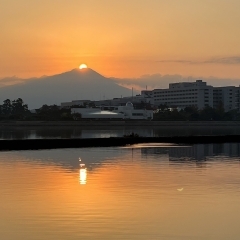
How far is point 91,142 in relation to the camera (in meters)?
33.0

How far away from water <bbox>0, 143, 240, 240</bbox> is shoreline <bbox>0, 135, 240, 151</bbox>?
10.8 metres

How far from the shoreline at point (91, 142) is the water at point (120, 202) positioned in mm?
10790

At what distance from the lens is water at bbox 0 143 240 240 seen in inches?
358

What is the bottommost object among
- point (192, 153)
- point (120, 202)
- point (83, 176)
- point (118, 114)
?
point (120, 202)

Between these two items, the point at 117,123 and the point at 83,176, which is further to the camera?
the point at 117,123

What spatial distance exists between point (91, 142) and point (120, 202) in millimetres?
21546

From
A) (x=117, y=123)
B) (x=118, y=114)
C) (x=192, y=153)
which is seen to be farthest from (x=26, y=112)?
(x=192, y=153)

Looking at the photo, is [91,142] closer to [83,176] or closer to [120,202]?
[83,176]

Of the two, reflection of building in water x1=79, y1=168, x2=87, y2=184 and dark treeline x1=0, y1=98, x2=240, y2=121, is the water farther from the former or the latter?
dark treeline x1=0, y1=98, x2=240, y2=121

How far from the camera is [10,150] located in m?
28.5

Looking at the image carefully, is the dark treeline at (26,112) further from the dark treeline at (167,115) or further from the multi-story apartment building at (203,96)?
the multi-story apartment building at (203,96)

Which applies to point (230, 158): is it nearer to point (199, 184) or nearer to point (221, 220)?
point (199, 184)

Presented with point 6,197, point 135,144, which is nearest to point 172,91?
point 135,144

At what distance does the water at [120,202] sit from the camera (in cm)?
909
